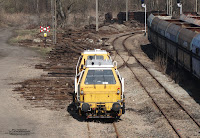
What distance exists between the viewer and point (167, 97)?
18969 millimetres

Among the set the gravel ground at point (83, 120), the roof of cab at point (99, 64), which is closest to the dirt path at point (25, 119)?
the gravel ground at point (83, 120)

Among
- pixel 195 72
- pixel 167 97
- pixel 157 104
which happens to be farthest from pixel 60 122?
pixel 195 72

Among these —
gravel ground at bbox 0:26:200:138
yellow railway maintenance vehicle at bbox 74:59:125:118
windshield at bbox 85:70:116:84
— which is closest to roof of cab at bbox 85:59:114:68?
windshield at bbox 85:70:116:84

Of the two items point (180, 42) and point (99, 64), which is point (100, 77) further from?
point (180, 42)

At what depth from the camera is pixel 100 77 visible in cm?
1445

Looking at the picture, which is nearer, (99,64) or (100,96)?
(100,96)

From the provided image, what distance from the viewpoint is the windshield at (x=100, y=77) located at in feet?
46.9

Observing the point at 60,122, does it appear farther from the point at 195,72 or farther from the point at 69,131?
the point at 195,72

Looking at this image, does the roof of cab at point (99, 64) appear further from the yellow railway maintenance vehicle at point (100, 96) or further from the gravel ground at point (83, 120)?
the gravel ground at point (83, 120)

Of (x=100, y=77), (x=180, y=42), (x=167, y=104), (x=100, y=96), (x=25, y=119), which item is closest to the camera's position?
(x=100, y=96)

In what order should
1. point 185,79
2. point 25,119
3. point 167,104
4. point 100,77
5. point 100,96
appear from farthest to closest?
1. point 185,79
2. point 167,104
3. point 25,119
4. point 100,77
5. point 100,96

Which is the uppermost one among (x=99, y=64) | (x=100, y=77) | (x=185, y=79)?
(x=99, y=64)

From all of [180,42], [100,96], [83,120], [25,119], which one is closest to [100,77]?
[100,96]

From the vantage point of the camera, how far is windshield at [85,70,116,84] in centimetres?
1429
